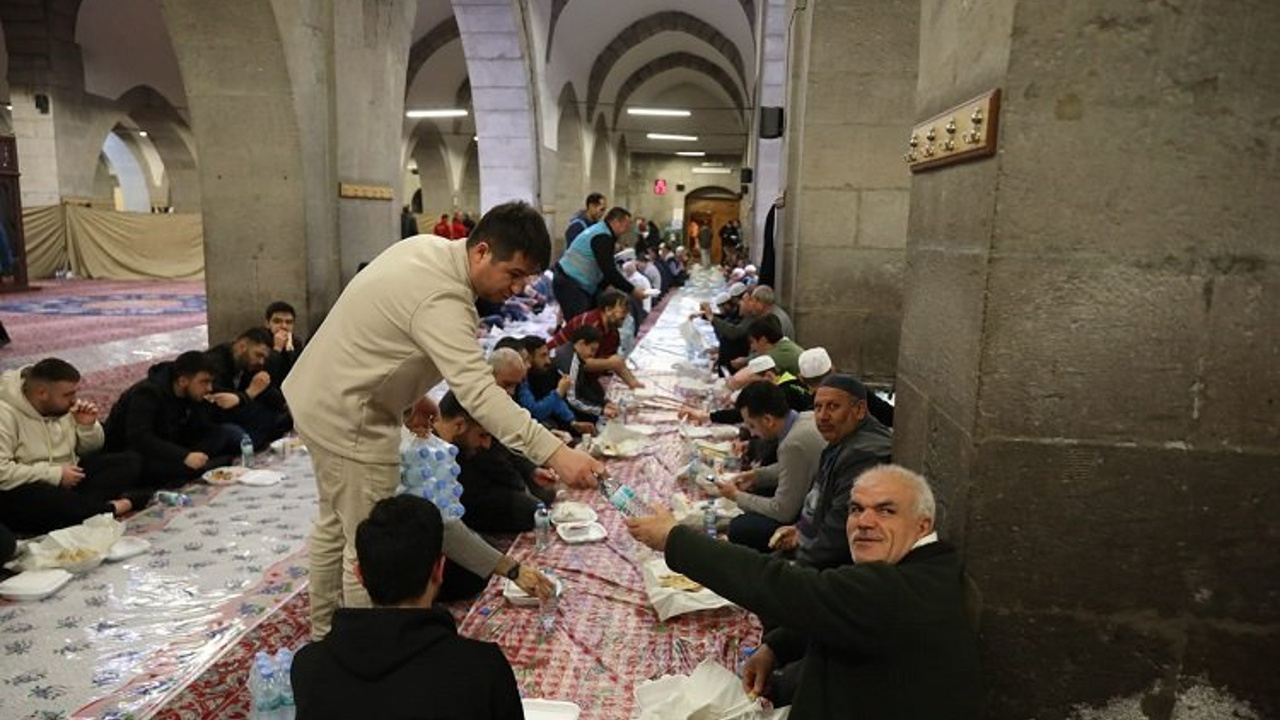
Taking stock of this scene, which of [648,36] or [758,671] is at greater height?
[648,36]

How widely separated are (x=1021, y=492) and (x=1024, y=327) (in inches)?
17.3

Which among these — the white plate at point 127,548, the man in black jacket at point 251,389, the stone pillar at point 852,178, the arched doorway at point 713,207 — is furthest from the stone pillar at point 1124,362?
the arched doorway at point 713,207

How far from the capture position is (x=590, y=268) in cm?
807

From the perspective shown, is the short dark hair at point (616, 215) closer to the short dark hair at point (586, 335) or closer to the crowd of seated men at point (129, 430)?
A: the short dark hair at point (586, 335)

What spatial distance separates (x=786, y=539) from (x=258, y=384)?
154 inches

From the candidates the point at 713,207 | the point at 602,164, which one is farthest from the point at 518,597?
the point at 713,207

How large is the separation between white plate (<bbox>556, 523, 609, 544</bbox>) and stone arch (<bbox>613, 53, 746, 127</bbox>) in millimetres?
21354

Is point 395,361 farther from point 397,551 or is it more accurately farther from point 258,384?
point 258,384

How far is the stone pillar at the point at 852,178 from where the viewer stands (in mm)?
6387

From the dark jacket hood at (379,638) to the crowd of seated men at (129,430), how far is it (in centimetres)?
281

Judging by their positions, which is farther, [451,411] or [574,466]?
[451,411]

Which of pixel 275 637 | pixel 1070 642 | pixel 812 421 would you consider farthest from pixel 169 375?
pixel 1070 642

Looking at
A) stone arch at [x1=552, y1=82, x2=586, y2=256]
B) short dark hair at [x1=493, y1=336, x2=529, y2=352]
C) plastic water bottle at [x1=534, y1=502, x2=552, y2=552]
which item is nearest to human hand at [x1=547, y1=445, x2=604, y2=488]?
plastic water bottle at [x1=534, y1=502, x2=552, y2=552]

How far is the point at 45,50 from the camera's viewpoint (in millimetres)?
15203
